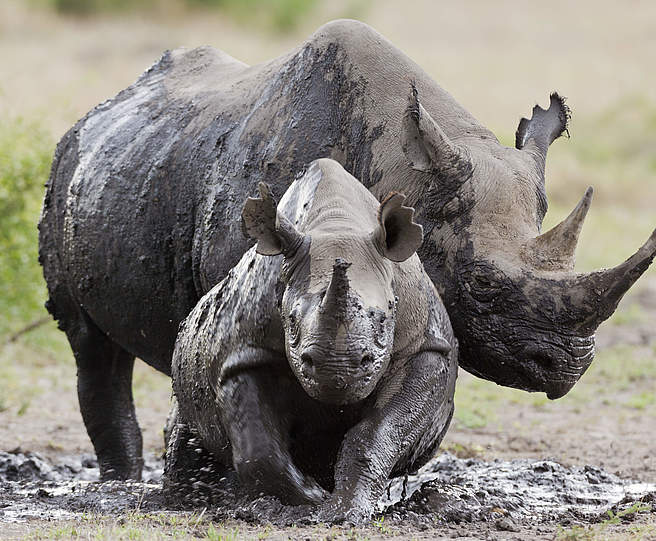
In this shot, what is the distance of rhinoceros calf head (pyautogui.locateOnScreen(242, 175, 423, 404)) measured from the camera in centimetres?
459

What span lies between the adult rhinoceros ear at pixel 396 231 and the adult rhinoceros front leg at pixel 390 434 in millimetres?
617

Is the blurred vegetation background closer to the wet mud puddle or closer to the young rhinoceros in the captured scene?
the wet mud puddle

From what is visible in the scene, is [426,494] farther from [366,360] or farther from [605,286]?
[366,360]

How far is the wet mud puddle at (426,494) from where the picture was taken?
5.91 metres

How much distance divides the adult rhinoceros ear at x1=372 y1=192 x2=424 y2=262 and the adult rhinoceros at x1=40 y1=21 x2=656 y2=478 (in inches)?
45.0

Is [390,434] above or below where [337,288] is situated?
below

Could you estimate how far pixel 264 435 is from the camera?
5.32m

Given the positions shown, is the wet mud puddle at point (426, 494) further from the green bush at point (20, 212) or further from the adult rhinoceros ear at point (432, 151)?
the green bush at point (20, 212)

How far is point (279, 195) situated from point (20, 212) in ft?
17.1

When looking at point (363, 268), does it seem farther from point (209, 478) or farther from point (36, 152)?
point (36, 152)

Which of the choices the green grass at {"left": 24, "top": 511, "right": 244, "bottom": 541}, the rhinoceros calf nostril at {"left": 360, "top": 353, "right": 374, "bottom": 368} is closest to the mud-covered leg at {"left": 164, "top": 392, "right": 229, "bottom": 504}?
the green grass at {"left": 24, "top": 511, "right": 244, "bottom": 541}

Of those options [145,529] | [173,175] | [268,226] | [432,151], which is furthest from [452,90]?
[145,529]

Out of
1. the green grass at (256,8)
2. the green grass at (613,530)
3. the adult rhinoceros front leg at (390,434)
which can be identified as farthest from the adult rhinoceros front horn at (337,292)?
the green grass at (256,8)

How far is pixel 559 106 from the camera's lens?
713 centimetres
